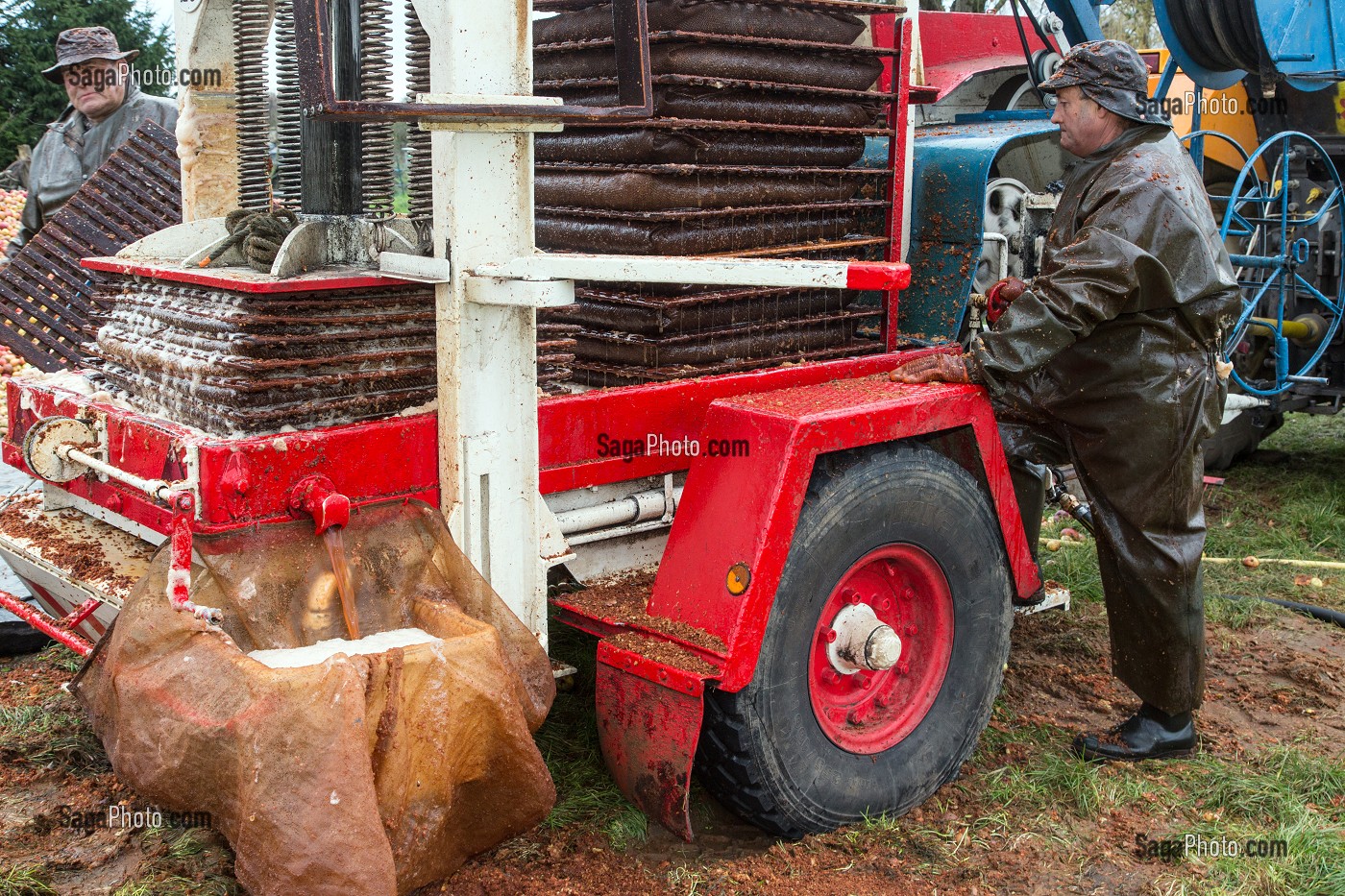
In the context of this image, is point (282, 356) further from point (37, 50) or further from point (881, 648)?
point (37, 50)

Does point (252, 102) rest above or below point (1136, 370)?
above

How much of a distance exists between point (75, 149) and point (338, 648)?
5.15 meters

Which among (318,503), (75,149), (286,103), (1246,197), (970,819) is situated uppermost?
(75,149)

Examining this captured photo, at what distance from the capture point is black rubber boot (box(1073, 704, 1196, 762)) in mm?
3840

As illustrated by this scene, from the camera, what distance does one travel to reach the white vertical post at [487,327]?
2684mm

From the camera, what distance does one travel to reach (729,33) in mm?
3322

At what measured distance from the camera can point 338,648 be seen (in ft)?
8.41

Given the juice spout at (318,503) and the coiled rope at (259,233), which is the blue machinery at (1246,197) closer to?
the coiled rope at (259,233)

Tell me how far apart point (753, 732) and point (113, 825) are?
1598 millimetres

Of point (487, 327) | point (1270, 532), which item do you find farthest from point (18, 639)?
point (1270, 532)

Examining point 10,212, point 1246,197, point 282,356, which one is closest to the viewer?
point 282,356

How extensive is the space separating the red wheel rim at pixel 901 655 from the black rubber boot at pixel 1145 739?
68cm

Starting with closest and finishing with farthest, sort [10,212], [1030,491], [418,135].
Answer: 1. [418,135]
2. [1030,491]
3. [10,212]

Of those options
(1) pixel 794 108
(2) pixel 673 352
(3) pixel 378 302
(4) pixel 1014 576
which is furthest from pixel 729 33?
(4) pixel 1014 576
